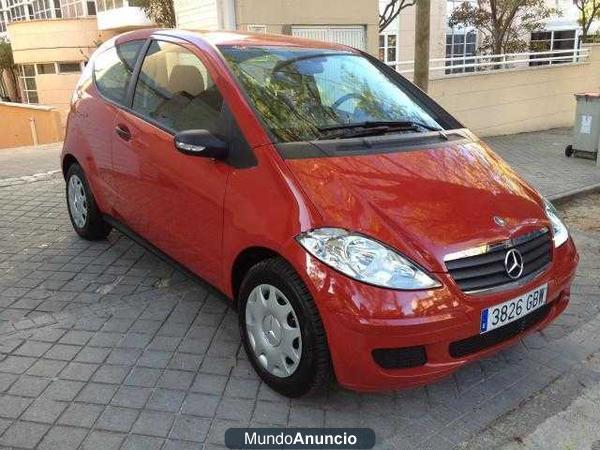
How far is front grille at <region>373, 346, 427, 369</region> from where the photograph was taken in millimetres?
2410

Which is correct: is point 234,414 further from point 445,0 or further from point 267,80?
point 445,0

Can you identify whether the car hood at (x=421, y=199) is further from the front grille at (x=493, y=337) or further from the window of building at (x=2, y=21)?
the window of building at (x=2, y=21)

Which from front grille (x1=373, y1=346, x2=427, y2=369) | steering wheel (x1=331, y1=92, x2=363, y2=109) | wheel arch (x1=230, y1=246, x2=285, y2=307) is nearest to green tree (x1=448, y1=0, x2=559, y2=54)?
steering wheel (x1=331, y1=92, x2=363, y2=109)

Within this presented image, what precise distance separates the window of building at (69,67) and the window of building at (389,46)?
515 inches

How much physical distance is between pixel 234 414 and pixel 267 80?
5.99ft

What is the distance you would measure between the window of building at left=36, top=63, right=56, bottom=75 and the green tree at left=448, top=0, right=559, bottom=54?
1598 cm

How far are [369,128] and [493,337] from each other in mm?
1325

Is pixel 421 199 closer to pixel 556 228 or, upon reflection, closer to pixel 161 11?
pixel 556 228

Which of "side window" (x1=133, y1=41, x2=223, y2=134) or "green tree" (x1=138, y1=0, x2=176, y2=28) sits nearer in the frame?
"side window" (x1=133, y1=41, x2=223, y2=134)

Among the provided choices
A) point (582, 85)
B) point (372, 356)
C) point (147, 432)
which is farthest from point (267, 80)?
point (582, 85)

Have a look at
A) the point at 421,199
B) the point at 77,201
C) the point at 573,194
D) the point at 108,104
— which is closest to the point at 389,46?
the point at 573,194

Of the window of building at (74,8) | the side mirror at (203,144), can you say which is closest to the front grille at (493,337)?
the side mirror at (203,144)

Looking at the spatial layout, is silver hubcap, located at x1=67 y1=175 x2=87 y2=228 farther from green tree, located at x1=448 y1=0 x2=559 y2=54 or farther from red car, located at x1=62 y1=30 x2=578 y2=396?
green tree, located at x1=448 y1=0 x2=559 y2=54

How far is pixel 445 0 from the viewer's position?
17.4 meters
